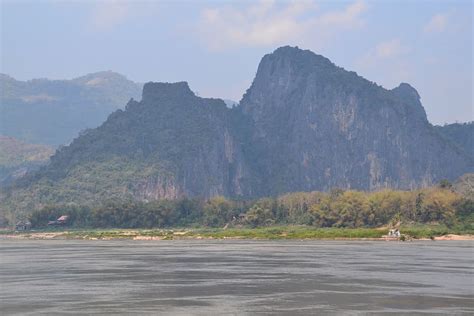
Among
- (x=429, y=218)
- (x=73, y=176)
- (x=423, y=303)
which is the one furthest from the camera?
(x=73, y=176)

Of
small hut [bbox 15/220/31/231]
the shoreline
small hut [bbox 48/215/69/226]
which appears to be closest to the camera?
the shoreline

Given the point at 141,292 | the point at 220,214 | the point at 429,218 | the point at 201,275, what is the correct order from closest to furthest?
1. the point at 141,292
2. the point at 201,275
3. the point at 429,218
4. the point at 220,214

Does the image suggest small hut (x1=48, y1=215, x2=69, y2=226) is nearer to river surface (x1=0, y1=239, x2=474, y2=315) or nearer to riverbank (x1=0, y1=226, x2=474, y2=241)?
riverbank (x1=0, y1=226, x2=474, y2=241)

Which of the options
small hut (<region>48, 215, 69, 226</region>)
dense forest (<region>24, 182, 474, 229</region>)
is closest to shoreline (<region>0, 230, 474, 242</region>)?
small hut (<region>48, 215, 69, 226</region>)

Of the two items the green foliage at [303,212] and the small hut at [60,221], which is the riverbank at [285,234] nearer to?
the green foliage at [303,212]

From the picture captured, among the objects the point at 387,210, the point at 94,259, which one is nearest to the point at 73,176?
the point at 387,210

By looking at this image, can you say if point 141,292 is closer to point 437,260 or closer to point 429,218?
point 437,260

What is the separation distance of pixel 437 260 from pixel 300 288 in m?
23.3

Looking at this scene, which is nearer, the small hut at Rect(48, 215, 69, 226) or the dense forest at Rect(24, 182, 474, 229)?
the dense forest at Rect(24, 182, 474, 229)

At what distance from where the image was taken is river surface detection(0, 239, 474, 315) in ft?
117

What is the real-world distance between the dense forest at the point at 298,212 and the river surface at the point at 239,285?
51080mm

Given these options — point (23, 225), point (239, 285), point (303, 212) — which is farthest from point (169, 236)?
point (239, 285)

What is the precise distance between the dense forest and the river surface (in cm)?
5108

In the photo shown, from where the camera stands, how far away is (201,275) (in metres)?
49.7
